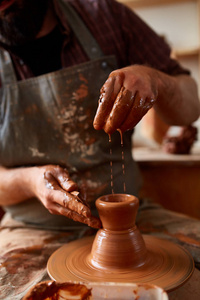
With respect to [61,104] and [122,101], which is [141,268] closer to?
[122,101]

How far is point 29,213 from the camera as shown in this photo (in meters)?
1.44

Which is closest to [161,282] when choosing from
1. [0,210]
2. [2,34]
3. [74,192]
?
[74,192]

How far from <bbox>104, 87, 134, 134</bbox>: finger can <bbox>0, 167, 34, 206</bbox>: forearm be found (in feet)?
1.58

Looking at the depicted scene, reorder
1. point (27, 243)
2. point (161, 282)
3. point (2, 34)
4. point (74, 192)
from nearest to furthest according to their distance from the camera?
1. point (161, 282)
2. point (74, 192)
3. point (27, 243)
4. point (2, 34)

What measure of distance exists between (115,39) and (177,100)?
402mm

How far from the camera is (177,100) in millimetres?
1385

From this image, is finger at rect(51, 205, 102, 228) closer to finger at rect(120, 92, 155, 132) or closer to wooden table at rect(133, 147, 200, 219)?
finger at rect(120, 92, 155, 132)

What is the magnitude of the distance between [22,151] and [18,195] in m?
0.19

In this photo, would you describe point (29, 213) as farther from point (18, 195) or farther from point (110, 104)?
point (110, 104)

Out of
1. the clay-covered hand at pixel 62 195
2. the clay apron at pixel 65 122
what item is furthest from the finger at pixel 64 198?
the clay apron at pixel 65 122

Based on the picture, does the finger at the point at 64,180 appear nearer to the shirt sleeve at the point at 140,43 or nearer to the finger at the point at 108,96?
the finger at the point at 108,96

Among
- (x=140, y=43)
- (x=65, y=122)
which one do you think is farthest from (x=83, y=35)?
(x=65, y=122)

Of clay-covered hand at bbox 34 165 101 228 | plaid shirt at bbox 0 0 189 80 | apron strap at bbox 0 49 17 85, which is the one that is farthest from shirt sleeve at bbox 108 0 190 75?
clay-covered hand at bbox 34 165 101 228

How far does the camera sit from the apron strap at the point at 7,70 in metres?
1.42
